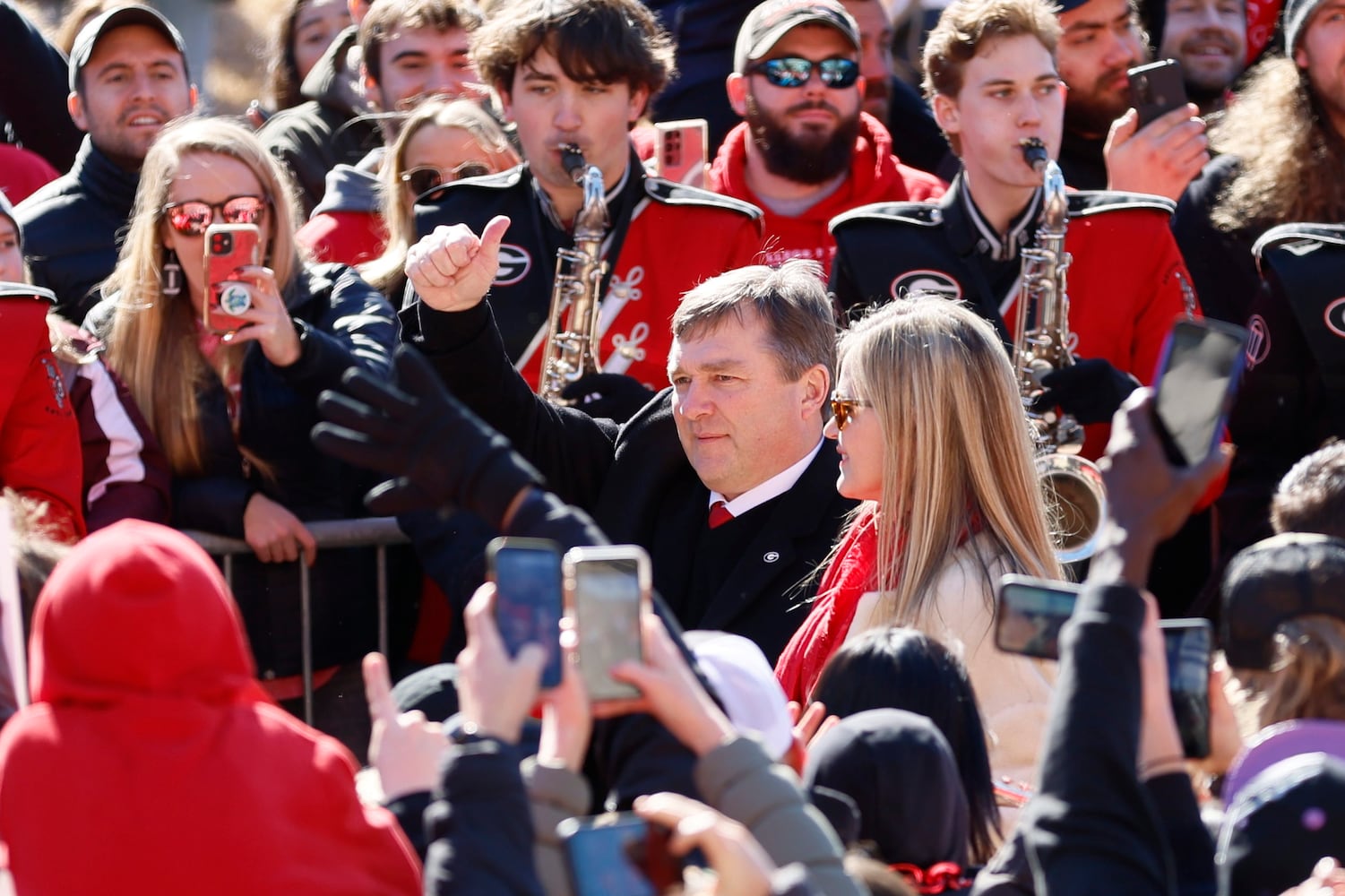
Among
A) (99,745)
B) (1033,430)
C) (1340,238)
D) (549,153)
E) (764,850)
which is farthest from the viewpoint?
(549,153)

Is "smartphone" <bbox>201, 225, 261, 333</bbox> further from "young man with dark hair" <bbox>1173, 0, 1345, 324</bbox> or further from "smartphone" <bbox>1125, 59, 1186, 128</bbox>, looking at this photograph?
"young man with dark hair" <bbox>1173, 0, 1345, 324</bbox>

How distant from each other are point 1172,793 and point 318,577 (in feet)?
10.0

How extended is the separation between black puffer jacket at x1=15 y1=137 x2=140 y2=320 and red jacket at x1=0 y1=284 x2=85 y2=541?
2.24 ft

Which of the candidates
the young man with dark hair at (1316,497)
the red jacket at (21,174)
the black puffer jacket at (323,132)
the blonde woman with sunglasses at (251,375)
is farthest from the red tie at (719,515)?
the red jacket at (21,174)

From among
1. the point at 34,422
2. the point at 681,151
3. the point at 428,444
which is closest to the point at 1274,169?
the point at 681,151

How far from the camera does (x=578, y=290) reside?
5.36 metres

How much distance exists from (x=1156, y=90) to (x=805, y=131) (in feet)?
3.24

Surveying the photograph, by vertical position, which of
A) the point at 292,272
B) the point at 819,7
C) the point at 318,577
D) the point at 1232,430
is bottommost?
the point at 318,577

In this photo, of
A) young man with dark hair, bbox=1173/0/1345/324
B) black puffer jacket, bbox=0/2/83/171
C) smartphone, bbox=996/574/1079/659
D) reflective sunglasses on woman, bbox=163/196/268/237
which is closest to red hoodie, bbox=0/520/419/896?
smartphone, bbox=996/574/1079/659

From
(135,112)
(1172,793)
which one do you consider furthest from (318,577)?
(1172,793)

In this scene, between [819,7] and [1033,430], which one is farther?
[819,7]

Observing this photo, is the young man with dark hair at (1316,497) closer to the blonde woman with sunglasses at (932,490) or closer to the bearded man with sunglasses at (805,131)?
the blonde woman with sunglasses at (932,490)

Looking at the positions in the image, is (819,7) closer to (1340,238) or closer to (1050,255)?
(1050,255)

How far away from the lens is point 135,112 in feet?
20.0
